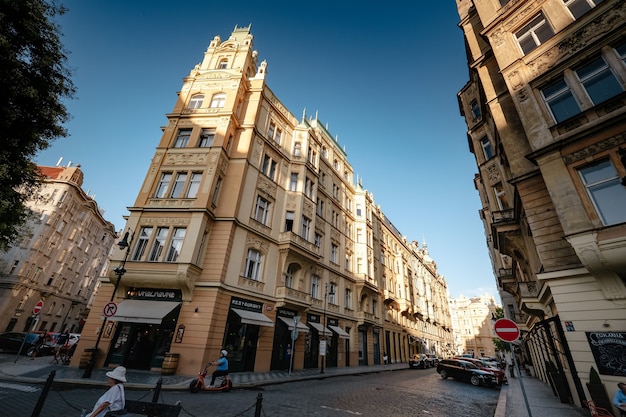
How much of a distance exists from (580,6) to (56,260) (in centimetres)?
6291

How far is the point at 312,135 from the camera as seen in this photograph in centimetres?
2858

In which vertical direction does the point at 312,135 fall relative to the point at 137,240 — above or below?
above

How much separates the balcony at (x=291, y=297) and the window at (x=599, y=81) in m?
18.3

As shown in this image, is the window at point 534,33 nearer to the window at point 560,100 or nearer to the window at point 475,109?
the window at point 560,100

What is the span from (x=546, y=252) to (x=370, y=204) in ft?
95.7

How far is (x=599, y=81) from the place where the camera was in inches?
387

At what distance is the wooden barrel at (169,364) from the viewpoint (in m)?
A: 13.4

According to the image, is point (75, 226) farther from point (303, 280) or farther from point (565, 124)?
point (565, 124)

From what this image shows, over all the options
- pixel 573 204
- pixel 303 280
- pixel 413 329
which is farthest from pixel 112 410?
pixel 413 329

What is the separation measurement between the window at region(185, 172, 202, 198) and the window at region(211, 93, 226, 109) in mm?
6583

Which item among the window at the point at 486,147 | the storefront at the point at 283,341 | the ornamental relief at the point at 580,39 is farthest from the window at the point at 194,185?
the window at the point at 486,147

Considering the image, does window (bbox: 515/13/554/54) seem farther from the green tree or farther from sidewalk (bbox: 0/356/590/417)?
the green tree

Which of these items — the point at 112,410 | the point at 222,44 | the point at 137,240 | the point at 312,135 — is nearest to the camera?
the point at 112,410

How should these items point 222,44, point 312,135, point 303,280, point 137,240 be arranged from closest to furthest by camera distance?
point 137,240
point 303,280
point 222,44
point 312,135
